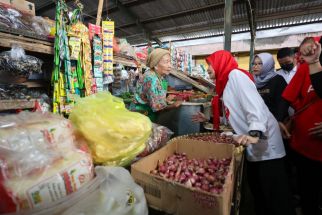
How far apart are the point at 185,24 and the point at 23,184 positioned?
6978 millimetres

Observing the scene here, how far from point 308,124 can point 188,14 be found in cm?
510

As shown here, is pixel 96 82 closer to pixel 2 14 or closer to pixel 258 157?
pixel 2 14

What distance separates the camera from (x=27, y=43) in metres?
1.94

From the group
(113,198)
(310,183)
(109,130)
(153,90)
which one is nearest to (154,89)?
(153,90)

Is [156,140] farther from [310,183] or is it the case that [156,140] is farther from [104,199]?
[310,183]

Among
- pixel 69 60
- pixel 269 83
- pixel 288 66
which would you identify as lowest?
pixel 269 83

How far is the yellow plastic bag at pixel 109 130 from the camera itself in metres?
0.92

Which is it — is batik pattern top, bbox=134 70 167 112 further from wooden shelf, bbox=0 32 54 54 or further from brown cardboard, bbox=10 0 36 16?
brown cardboard, bbox=10 0 36 16

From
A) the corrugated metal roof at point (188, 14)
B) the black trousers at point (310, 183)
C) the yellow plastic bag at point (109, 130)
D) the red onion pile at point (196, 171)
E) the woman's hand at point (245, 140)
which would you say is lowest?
the black trousers at point (310, 183)

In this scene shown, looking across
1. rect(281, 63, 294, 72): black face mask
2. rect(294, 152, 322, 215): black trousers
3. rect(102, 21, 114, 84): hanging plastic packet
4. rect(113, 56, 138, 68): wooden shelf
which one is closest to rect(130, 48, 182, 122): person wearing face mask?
rect(102, 21, 114, 84): hanging plastic packet

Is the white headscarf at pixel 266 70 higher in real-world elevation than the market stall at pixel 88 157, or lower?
higher

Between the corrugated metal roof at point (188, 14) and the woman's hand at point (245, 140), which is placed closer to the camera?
the woman's hand at point (245, 140)

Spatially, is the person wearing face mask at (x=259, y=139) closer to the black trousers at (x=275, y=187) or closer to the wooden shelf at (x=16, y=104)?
the black trousers at (x=275, y=187)

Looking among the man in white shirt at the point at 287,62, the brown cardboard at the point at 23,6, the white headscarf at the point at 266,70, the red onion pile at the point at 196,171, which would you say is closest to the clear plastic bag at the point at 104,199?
the red onion pile at the point at 196,171
